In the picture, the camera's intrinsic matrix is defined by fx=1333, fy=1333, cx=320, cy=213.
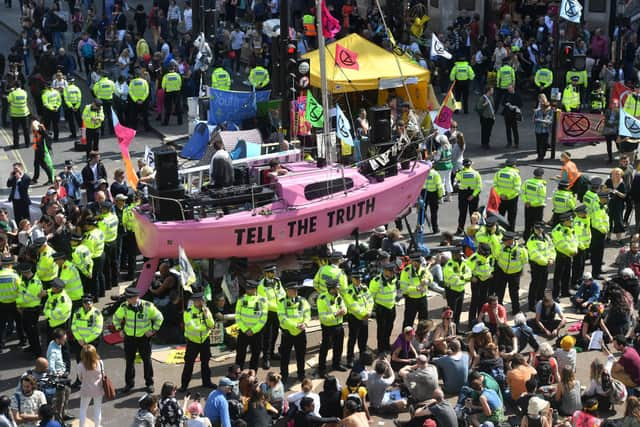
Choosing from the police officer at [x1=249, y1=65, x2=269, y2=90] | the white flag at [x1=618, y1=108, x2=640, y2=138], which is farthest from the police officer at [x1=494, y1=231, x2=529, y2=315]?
the police officer at [x1=249, y1=65, x2=269, y2=90]

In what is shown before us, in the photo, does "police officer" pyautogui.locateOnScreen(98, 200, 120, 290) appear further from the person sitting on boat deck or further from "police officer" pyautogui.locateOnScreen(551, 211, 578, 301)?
"police officer" pyautogui.locateOnScreen(551, 211, 578, 301)

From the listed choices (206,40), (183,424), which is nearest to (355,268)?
(183,424)

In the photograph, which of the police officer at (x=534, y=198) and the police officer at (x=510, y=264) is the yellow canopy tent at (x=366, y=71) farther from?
the police officer at (x=510, y=264)

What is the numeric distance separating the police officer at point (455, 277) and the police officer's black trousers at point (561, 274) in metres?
2.12

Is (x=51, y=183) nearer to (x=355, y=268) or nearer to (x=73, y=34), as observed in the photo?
(x=355, y=268)

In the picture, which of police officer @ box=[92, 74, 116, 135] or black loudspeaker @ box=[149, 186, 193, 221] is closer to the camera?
black loudspeaker @ box=[149, 186, 193, 221]

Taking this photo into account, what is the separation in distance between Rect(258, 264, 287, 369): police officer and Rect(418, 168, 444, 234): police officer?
6.58 meters

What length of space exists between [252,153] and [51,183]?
22.0 feet

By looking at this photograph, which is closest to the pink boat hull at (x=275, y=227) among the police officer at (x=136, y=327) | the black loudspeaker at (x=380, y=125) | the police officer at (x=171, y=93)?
the black loudspeaker at (x=380, y=125)

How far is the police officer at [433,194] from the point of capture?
2584cm

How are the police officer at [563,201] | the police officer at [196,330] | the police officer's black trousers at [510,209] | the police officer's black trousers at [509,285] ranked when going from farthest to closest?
the police officer's black trousers at [510,209], the police officer at [563,201], the police officer's black trousers at [509,285], the police officer at [196,330]

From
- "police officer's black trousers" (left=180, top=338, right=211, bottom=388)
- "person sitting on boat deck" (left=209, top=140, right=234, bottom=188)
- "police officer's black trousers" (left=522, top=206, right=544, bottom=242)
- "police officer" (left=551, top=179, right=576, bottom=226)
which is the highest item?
"person sitting on boat deck" (left=209, top=140, right=234, bottom=188)

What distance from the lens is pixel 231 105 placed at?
28.6 m

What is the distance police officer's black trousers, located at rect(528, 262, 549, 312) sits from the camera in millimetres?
21812
